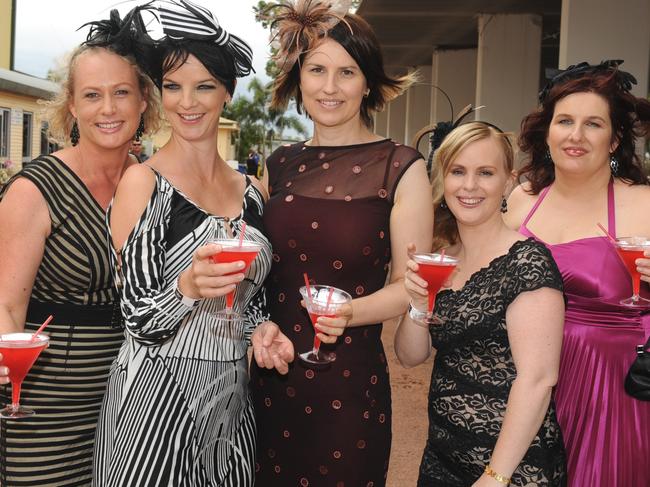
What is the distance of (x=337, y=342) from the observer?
2902 mm

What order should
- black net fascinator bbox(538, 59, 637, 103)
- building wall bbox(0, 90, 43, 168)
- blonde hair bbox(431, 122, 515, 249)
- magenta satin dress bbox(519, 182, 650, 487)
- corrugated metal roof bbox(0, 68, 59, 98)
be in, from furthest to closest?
building wall bbox(0, 90, 43, 168) < corrugated metal roof bbox(0, 68, 59, 98) < black net fascinator bbox(538, 59, 637, 103) < magenta satin dress bbox(519, 182, 650, 487) < blonde hair bbox(431, 122, 515, 249)

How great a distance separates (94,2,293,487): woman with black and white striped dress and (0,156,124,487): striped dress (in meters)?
0.33

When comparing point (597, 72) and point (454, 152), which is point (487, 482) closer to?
point (454, 152)

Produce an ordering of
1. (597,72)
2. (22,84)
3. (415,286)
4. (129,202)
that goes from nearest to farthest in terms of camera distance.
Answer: (129,202) < (415,286) < (597,72) < (22,84)

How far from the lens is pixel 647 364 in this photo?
9.54ft

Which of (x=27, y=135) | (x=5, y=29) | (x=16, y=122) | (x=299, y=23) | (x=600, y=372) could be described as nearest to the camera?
(x=299, y=23)

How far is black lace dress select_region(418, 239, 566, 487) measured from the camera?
251 centimetres

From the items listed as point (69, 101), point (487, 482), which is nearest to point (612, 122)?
point (487, 482)

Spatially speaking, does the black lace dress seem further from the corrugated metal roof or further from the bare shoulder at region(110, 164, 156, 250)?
the corrugated metal roof

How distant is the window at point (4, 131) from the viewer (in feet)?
68.1

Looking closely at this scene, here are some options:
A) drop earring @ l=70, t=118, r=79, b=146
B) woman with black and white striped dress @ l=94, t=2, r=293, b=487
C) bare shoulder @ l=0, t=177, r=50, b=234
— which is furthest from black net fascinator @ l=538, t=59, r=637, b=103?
bare shoulder @ l=0, t=177, r=50, b=234

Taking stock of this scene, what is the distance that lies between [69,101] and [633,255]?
257cm

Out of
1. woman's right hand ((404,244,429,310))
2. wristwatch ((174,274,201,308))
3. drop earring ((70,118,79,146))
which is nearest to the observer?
wristwatch ((174,274,201,308))

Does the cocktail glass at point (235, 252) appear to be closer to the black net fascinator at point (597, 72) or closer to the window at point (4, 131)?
the black net fascinator at point (597, 72)
